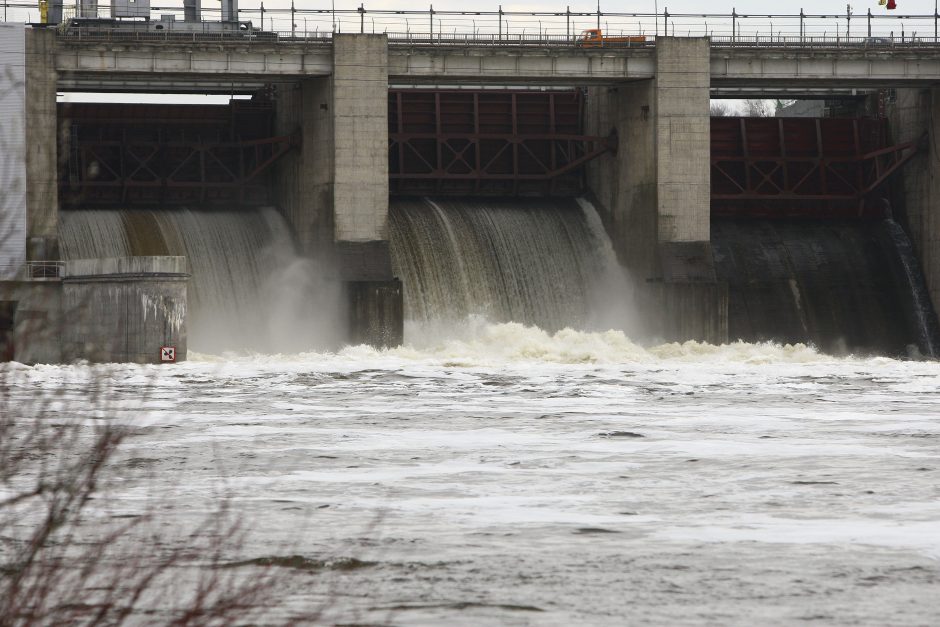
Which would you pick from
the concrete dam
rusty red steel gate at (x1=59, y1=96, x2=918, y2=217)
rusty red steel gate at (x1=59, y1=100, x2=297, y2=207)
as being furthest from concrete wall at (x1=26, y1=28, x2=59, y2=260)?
rusty red steel gate at (x1=59, y1=100, x2=297, y2=207)

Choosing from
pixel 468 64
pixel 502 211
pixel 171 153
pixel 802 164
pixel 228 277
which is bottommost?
pixel 228 277

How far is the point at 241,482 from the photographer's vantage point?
1644cm

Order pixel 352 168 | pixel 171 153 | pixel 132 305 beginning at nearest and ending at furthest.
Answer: pixel 132 305 < pixel 352 168 < pixel 171 153

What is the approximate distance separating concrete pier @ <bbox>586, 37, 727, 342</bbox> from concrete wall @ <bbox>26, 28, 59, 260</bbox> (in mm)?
17273

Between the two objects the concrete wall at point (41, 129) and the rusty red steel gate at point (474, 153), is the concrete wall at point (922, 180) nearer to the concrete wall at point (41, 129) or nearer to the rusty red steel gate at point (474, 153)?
the rusty red steel gate at point (474, 153)

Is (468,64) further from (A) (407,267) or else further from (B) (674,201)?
(B) (674,201)

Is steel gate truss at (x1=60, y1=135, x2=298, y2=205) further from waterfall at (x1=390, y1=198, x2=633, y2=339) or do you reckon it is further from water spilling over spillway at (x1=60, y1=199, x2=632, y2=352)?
waterfall at (x1=390, y1=198, x2=633, y2=339)

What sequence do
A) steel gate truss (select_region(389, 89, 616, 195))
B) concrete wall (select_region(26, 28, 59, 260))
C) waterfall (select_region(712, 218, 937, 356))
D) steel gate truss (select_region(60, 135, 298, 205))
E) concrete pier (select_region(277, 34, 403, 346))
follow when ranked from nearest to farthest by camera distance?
concrete wall (select_region(26, 28, 59, 260)) < concrete pier (select_region(277, 34, 403, 346)) < steel gate truss (select_region(60, 135, 298, 205)) < waterfall (select_region(712, 218, 937, 356)) < steel gate truss (select_region(389, 89, 616, 195))

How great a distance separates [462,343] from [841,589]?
30.8 metres

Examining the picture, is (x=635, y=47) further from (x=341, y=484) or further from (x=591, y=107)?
(x=341, y=484)

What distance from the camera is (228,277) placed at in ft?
138

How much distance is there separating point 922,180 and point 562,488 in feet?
111

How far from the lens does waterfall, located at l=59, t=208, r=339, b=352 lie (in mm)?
41219

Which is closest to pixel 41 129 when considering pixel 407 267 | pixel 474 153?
pixel 407 267
